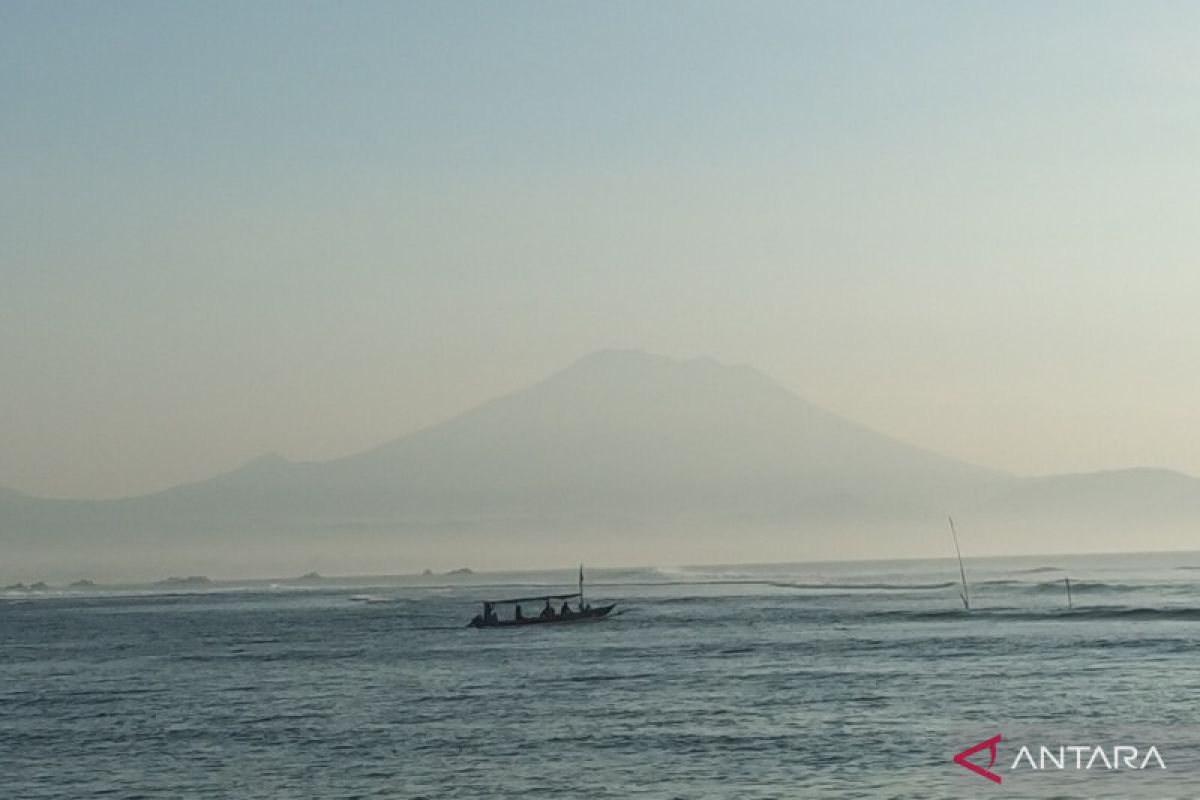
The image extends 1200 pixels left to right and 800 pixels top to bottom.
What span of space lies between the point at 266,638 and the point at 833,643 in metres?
52.4

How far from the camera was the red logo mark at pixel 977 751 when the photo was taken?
4546cm

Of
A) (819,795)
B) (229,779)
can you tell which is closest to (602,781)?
(819,795)

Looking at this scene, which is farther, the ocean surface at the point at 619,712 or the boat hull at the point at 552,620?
the boat hull at the point at 552,620

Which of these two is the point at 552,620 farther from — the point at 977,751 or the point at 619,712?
the point at 977,751

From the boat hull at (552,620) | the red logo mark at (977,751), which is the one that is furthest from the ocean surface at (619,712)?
the boat hull at (552,620)

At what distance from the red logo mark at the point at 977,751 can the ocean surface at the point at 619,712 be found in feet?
1.03

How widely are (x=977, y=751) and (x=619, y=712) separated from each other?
1832cm

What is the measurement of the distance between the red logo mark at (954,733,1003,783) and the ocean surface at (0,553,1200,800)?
31 cm

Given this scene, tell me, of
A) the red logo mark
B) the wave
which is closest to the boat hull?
the wave

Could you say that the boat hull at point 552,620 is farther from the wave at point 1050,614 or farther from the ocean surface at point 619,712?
the wave at point 1050,614

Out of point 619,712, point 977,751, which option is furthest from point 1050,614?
point 977,751

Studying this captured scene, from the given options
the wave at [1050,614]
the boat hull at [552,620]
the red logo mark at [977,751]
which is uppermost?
the boat hull at [552,620]

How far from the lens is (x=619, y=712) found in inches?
2537

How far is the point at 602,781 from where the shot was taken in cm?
4719
